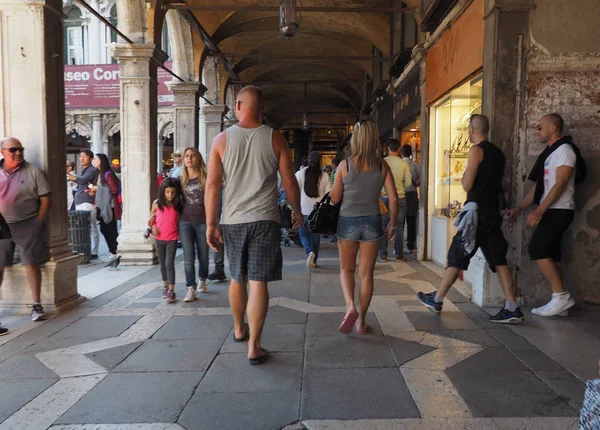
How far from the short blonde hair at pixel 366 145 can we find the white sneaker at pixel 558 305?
7.08 ft

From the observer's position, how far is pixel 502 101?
486 cm

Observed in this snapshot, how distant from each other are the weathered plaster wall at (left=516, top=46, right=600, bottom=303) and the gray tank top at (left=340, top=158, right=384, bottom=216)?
1.86 metres

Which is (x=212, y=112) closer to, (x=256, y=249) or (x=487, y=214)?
(x=487, y=214)

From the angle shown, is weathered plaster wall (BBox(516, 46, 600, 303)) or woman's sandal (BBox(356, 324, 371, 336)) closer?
woman's sandal (BBox(356, 324, 371, 336))

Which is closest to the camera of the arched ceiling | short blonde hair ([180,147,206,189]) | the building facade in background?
short blonde hair ([180,147,206,189])

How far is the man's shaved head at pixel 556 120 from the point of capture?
4.57 m

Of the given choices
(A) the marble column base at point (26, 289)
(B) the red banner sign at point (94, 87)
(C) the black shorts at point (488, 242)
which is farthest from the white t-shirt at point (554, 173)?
(B) the red banner sign at point (94, 87)

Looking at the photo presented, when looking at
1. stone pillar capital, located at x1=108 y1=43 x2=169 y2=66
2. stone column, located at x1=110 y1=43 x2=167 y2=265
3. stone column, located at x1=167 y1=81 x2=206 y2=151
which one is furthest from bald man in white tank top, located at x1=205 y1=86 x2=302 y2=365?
stone column, located at x1=167 y1=81 x2=206 y2=151

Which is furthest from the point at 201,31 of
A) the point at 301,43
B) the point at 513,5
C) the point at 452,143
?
the point at 513,5

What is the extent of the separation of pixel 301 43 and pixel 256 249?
13.7m

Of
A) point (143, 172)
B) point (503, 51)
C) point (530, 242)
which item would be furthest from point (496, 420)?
point (143, 172)

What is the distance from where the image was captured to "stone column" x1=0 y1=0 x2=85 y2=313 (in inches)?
191

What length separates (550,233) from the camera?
455 centimetres

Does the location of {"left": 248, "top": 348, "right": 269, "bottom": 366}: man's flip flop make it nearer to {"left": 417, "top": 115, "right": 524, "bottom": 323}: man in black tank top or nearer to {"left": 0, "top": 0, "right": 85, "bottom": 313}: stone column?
{"left": 417, "top": 115, "right": 524, "bottom": 323}: man in black tank top
